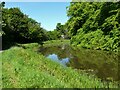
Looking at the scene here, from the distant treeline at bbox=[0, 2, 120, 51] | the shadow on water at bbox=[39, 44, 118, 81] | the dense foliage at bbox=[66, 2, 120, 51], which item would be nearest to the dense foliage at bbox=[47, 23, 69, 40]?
the distant treeline at bbox=[0, 2, 120, 51]

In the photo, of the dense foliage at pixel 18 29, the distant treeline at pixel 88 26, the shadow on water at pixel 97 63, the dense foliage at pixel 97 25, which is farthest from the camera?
the dense foliage at pixel 18 29

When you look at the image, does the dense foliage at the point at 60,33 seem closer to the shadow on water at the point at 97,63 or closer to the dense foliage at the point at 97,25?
the dense foliage at the point at 97,25

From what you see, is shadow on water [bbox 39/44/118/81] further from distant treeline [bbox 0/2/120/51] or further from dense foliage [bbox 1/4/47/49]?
dense foliage [bbox 1/4/47/49]

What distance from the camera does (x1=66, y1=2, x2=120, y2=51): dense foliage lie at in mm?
41719

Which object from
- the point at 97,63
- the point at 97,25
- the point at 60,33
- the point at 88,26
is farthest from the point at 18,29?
the point at 60,33

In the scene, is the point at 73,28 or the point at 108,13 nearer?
the point at 108,13

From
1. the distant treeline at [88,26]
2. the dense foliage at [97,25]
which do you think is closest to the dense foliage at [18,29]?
the distant treeline at [88,26]

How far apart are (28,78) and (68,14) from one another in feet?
183

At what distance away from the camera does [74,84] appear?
14758 mm

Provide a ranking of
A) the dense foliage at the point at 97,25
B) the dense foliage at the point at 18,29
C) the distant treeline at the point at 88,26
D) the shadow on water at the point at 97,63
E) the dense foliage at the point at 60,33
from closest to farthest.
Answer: the shadow on water at the point at 97,63
the dense foliage at the point at 97,25
the distant treeline at the point at 88,26
the dense foliage at the point at 18,29
the dense foliage at the point at 60,33

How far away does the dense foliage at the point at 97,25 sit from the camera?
137 feet

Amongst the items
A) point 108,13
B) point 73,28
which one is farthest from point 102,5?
point 73,28

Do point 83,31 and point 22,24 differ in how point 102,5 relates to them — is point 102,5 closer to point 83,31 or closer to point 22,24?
point 83,31

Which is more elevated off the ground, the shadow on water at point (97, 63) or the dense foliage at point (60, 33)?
the dense foliage at point (60, 33)
